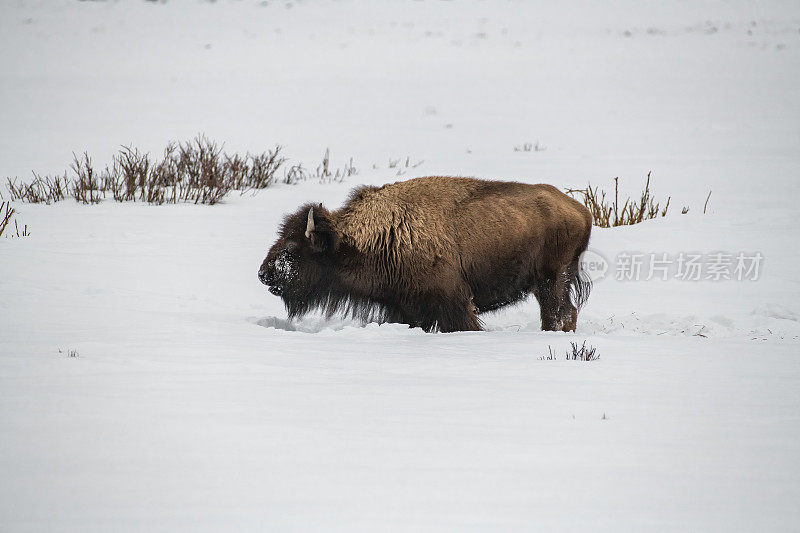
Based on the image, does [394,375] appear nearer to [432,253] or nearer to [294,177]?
[432,253]

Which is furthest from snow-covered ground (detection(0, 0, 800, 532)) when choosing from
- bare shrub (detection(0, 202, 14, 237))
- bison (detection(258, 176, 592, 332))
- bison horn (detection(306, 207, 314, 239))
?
bison horn (detection(306, 207, 314, 239))

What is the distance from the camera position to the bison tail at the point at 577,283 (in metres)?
6.65

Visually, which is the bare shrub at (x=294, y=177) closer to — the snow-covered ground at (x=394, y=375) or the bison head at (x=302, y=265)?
the snow-covered ground at (x=394, y=375)

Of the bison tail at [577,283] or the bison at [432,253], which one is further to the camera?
A: the bison tail at [577,283]

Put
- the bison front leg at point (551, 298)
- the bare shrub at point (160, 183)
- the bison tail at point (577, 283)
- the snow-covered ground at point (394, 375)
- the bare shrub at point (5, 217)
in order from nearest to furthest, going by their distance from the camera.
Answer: the snow-covered ground at point (394, 375) < the bison front leg at point (551, 298) < the bison tail at point (577, 283) < the bare shrub at point (5, 217) < the bare shrub at point (160, 183)

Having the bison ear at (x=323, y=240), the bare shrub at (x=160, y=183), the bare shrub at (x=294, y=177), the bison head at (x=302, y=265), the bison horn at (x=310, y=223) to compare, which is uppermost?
the bison horn at (x=310, y=223)

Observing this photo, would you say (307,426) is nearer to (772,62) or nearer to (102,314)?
(102,314)

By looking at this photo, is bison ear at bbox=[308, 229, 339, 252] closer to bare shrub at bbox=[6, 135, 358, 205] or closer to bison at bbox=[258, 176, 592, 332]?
bison at bbox=[258, 176, 592, 332]

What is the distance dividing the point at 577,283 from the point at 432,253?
139 cm

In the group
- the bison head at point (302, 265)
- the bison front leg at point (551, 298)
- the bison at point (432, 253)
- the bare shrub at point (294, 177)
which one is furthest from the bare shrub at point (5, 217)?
the bison front leg at point (551, 298)

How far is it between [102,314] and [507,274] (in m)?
2.97

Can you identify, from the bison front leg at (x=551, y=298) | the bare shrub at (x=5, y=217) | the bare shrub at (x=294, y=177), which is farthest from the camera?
the bare shrub at (x=294, y=177)

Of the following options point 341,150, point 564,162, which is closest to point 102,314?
point 564,162

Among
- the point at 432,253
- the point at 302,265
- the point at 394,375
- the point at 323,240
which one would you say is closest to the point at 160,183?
the point at 302,265
